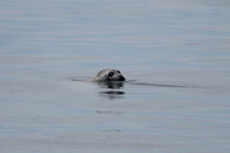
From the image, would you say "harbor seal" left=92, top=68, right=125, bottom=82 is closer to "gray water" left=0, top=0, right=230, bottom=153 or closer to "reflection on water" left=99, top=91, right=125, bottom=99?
"gray water" left=0, top=0, right=230, bottom=153

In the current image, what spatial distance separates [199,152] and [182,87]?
8466 millimetres

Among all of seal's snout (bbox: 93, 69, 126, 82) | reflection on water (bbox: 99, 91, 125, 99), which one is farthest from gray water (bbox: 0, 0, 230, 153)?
seal's snout (bbox: 93, 69, 126, 82)

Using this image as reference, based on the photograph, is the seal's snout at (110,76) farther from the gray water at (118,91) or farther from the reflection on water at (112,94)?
the reflection on water at (112,94)

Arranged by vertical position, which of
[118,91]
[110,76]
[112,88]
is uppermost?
[110,76]

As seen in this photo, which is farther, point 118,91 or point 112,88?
point 112,88

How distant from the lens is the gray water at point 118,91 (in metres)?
17.5

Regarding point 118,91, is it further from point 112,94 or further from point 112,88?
point 112,94

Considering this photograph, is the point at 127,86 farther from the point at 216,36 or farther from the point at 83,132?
the point at 216,36

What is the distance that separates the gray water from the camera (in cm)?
1752

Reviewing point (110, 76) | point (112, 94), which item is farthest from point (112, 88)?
point (110, 76)

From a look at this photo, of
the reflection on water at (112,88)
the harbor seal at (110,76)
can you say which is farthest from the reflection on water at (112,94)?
the harbor seal at (110,76)

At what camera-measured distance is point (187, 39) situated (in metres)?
44.3

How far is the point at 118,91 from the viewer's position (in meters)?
23.8

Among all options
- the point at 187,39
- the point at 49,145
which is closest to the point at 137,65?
the point at 187,39
